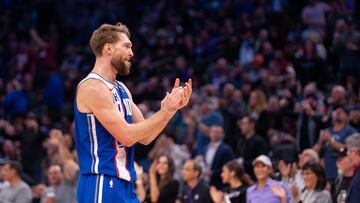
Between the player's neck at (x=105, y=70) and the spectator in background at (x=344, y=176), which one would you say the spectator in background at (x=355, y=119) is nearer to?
the spectator in background at (x=344, y=176)

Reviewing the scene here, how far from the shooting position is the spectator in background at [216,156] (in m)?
13.0

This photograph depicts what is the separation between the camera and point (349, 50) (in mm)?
15281

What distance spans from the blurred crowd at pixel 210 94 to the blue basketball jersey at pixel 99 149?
11.5ft

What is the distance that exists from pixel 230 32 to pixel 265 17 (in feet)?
3.49

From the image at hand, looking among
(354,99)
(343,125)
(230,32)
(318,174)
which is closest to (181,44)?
(230,32)

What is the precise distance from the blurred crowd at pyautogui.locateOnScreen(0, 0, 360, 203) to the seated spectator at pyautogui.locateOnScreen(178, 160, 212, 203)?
0.07ft

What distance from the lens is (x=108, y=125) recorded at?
586 cm

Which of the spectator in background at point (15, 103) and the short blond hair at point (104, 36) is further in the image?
the spectator in background at point (15, 103)

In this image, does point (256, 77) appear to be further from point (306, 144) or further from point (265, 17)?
point (306, 144)

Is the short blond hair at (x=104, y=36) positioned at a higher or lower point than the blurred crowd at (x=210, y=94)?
lower

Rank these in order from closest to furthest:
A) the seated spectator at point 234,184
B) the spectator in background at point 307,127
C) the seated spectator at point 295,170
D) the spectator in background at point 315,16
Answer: the seated spectator at point 295,170
the seated spectator at point 234,184
the spectator in background at point 307,127
the spectator in background at point 315,16

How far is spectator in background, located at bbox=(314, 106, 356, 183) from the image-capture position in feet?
38.4

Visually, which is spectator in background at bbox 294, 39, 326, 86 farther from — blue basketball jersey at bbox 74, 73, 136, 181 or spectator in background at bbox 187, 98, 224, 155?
blue basketball jersey at bbox 74, 73, 136, 181

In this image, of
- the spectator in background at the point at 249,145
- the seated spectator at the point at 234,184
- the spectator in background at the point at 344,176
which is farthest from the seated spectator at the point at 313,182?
the spectator in background at the point at 249,145
